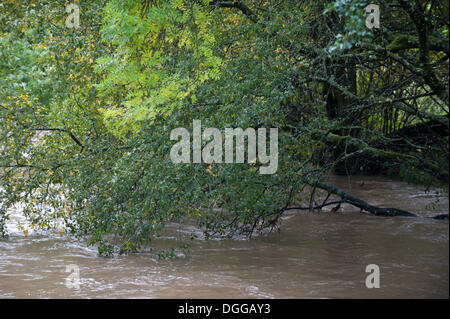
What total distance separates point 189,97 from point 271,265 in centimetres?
271

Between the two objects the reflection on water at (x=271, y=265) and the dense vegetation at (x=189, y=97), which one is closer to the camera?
the reflection on water at (x=271, y=265)

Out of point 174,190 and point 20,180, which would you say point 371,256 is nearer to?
point 174,190

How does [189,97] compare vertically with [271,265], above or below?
above

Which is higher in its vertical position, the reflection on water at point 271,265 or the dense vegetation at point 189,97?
the dense vegetation at point 189,97

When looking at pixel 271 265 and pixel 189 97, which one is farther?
pixel 271 265

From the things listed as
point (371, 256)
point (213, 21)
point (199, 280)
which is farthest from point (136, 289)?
point (213, 21)

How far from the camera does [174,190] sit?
278 inches

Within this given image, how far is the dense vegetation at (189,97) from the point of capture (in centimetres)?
636

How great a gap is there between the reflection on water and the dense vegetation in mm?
486

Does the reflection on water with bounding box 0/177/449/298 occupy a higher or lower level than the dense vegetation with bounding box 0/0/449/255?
lower

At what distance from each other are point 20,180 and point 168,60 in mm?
3832

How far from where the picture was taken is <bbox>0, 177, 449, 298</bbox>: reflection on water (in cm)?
611

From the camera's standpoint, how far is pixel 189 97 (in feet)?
23.5

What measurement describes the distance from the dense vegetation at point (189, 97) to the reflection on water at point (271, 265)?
0.49m
